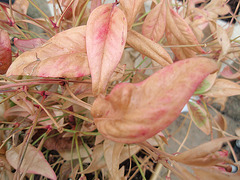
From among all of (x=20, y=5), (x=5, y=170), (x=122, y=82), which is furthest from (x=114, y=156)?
(x=20, y=5)

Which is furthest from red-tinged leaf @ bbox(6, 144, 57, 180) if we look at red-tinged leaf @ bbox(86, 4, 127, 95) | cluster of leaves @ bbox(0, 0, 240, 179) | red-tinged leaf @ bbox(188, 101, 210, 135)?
red-tinged leaf @ bbox(188, 101, 210, 135)

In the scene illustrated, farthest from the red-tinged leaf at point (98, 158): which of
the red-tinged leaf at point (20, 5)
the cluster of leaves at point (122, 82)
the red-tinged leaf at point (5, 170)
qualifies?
the red-tinged leaf at point (20, 5)

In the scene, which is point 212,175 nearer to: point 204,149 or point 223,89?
point 204,149

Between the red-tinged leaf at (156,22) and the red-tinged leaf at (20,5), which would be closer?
the red-tinged leaf at (156,22)

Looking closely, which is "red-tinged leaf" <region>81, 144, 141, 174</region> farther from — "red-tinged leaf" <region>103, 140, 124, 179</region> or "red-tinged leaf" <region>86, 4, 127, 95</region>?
"red-tinged leaf" <region>86, 4, 127, 95</region>

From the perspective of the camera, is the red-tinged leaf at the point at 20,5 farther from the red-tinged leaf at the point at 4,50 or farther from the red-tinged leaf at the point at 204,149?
the red-tinged leaf at the point at 204,149

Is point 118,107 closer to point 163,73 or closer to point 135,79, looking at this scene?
point 163,73
